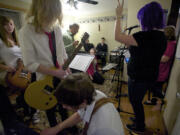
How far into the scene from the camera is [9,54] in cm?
121

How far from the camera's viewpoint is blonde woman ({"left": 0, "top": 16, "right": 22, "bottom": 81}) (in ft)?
3.86

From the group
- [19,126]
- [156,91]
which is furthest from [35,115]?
[156,91]

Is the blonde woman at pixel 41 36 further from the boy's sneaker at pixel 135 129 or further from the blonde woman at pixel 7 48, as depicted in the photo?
the boy's sneaker at pixel 135 129

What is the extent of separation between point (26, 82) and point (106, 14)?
165 inches

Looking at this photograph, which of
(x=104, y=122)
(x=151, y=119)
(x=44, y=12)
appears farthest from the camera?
(x=151, y=119)

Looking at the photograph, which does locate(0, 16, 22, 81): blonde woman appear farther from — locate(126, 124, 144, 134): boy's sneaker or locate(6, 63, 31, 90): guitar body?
locate(126, 124, 144, 134): boy's sneaker

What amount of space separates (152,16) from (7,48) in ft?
5.31

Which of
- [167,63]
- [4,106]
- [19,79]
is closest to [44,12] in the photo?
[4,106]

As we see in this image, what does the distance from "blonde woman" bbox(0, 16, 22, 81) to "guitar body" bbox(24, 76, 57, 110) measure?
0.60 meters

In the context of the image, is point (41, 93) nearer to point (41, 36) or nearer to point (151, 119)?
point (41, 36)

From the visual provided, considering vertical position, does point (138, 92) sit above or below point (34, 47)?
below

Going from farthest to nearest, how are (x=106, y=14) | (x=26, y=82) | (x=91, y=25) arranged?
(x=91, y=25) → (x=106, y=14) → (x=26, y=82)

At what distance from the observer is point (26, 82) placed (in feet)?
3.83

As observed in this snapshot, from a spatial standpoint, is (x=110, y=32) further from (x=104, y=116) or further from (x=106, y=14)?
(x=104, y=116)
